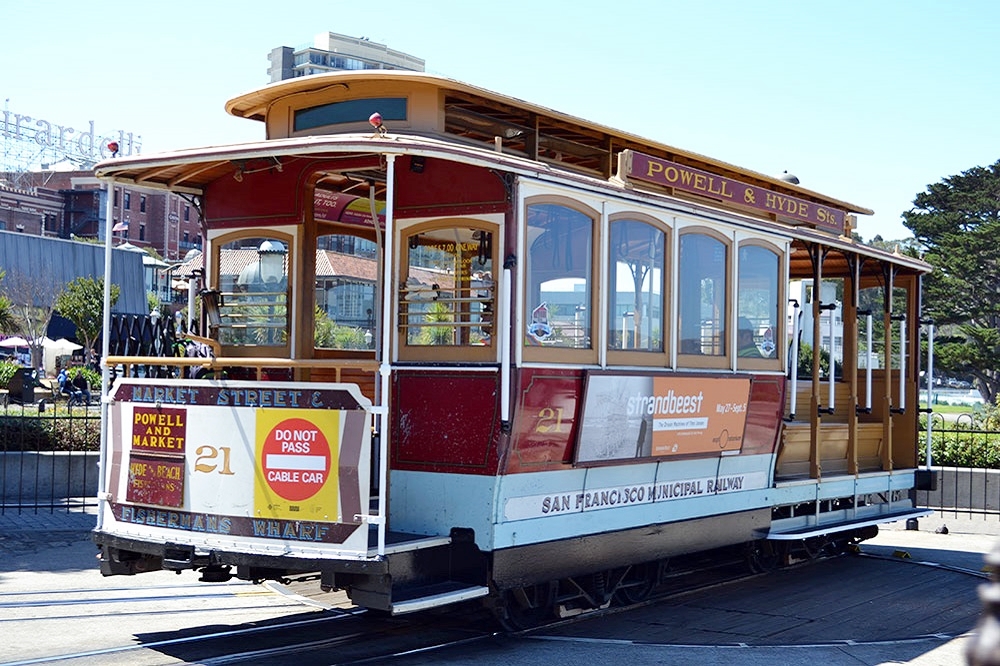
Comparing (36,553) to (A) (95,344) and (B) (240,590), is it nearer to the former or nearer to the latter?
(B) (240,590)

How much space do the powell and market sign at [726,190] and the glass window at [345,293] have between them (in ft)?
7.44

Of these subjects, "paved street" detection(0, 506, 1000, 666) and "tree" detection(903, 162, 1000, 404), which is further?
"tree" detection(903, 162, 1000, 404)

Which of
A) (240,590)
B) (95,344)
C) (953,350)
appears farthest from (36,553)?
(953,350)

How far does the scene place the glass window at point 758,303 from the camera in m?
10.6

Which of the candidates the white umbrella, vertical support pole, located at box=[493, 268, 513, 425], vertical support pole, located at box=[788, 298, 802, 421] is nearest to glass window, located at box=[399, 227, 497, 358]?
vertical support pole, located at box=[493, 268, 513, 425]

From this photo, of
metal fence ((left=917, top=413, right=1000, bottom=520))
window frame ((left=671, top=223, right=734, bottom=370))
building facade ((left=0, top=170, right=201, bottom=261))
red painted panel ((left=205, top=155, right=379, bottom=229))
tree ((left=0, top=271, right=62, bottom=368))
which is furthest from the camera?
building facade ((left=0, top=170, right=201, bottom=261))

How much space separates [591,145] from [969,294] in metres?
41.0

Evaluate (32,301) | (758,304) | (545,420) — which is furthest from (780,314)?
(32,301)

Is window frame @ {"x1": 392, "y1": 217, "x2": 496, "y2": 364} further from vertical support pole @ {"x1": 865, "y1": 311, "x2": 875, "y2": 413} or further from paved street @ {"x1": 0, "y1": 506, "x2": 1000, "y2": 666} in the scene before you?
vertical support pole @ {"x1": 865, "y1": 311, "x2": 875, "y2": 413}

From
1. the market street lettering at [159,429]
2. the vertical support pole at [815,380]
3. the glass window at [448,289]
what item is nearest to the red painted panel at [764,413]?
the vertical support pole at [815,380]

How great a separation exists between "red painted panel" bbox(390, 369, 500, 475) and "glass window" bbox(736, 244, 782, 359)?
11.0ft

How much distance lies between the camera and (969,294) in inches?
1844

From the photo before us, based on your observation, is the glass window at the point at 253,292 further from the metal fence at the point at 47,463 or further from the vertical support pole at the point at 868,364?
the vertical support pole at the point at 868,364

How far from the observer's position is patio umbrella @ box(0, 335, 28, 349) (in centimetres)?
4859
